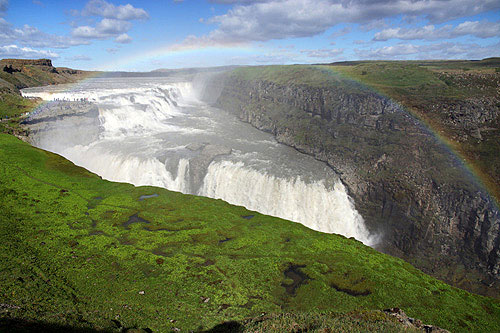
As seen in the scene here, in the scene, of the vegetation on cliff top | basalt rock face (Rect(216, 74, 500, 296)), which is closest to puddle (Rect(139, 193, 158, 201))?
basalt rock face (Rect(216, 74, 500, 296))

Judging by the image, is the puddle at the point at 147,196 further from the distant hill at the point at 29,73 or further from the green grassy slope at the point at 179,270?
the distant hill at the point at 29,73

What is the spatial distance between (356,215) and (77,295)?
25152 millimetres

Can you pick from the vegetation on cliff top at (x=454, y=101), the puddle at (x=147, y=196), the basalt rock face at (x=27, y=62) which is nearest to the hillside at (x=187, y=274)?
the puddle at (x=147, y=196)

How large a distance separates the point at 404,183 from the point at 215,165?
738 inches

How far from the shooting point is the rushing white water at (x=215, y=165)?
28.8m

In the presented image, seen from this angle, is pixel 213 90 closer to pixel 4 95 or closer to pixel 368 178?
pixel 4 95

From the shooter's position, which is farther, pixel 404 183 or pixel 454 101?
pixel 454 101

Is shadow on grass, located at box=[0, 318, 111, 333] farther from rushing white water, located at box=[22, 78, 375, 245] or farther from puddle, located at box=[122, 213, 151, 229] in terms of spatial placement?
rushing white water, located at box=[22, 78, 375, 245]

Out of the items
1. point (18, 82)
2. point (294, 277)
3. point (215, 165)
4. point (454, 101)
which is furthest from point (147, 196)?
point (18, 82)

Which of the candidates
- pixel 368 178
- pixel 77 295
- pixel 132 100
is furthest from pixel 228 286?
pixel 132 100

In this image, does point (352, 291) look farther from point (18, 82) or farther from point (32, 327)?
point (18, 82)

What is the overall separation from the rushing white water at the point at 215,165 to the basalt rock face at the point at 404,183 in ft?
6.33

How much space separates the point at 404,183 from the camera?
28.5 meters

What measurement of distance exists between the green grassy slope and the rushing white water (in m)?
10.3
